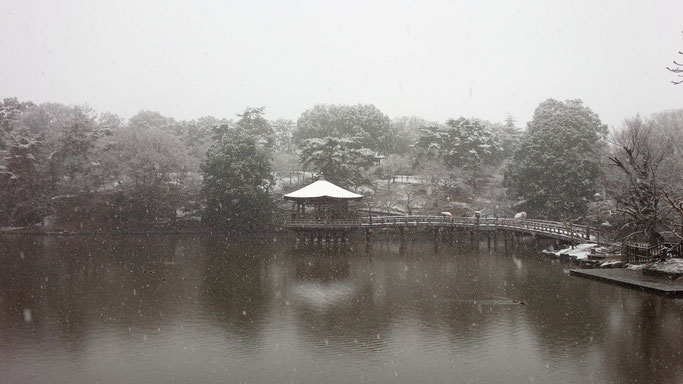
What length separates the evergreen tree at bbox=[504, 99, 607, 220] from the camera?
3738 centimetres

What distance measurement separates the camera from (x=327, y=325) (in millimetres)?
13734

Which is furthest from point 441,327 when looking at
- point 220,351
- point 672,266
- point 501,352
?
point 672,266

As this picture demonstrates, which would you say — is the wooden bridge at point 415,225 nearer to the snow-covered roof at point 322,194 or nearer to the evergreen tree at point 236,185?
the snow-covered roof at point 322,194

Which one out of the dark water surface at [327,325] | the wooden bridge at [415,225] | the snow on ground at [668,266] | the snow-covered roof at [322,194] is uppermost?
the snow-covered roof at [322,194]

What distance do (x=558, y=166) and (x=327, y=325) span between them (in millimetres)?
30111

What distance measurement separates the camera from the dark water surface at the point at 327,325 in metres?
10.1

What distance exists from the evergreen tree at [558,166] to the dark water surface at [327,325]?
1542cm

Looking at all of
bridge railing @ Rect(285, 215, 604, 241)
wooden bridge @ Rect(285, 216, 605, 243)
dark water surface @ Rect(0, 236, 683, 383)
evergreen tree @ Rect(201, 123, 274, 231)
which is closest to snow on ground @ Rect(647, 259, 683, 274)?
dark water surface @ Rect(0, 236, 683, 383)

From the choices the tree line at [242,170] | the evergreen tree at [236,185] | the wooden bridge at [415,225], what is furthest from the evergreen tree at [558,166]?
the evergreen tree at [236,185]

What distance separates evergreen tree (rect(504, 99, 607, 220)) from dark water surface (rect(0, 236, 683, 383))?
15420 mm

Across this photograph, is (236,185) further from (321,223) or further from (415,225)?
(415,225)

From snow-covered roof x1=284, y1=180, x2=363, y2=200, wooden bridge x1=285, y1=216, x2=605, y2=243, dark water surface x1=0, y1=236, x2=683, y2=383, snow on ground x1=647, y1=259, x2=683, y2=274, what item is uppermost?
snow-covered roof x1=284, y1=180, x2=363, y2=200

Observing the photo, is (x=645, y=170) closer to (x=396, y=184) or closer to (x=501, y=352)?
(x=501, y=352)

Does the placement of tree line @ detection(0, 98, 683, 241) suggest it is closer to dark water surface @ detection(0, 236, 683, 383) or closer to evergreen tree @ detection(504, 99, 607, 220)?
evergreen tree @ detection(504, 99, 607, 220)
